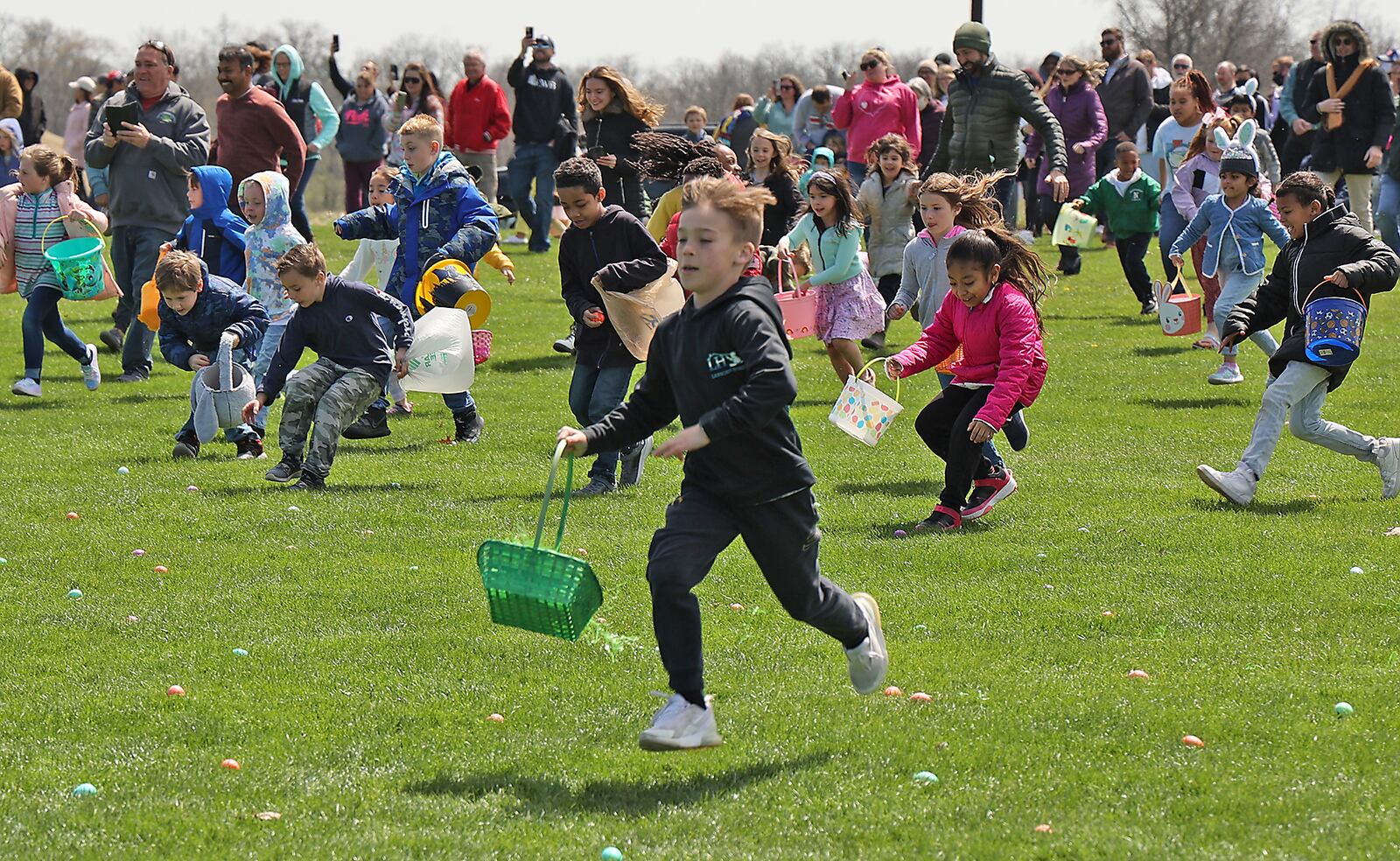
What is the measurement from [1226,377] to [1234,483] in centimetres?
436

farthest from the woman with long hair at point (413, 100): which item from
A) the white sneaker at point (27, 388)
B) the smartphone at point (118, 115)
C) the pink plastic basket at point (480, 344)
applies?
the pink plastic basket at point (480, 344)

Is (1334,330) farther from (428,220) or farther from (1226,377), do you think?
(428,220)

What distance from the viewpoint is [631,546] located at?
26.6ft

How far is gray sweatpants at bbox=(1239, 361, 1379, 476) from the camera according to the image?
348 inches

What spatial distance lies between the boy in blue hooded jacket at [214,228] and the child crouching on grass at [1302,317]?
6.76 meters

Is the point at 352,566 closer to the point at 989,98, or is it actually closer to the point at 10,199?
the point at 10,199

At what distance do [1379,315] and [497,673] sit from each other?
41.3 feet

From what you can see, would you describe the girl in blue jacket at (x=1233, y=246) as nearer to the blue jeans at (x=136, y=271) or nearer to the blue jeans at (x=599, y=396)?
the blue jeans at (x=599, y=396)

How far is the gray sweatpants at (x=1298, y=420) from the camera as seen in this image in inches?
348

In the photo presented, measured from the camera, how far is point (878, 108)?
18.3 m

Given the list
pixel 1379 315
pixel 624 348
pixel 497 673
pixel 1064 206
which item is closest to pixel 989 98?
pixel 1064 206

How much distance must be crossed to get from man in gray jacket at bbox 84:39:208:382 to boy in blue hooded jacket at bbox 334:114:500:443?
2.31 metres

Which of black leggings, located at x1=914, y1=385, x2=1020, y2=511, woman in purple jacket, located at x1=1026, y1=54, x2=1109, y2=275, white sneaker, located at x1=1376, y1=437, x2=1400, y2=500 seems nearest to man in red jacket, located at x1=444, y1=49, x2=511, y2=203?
woman in purple jacket, located at x1=1026, y1=54, x2=1109, y2=275

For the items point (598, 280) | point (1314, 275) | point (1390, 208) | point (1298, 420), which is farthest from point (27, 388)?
point (1390, 208)
